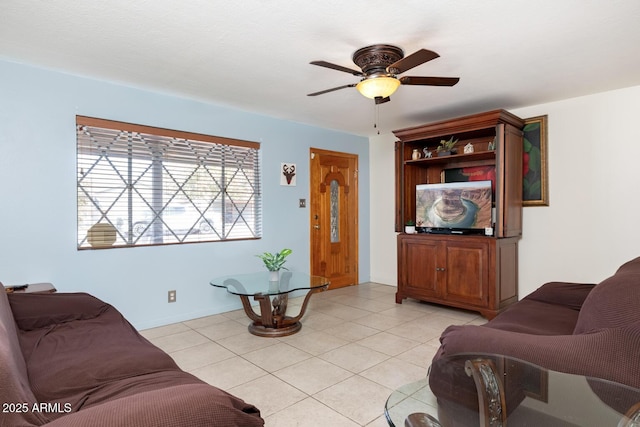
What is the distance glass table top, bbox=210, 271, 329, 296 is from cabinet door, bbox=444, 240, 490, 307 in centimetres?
150

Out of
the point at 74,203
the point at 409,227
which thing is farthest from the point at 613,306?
the point at 74,203

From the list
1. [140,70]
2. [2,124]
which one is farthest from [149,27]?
[2,124]

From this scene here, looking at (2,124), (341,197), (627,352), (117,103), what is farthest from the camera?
(341,197)

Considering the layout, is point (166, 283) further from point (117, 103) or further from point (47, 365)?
point (47, 365)

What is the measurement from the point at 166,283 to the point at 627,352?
3.52 metres

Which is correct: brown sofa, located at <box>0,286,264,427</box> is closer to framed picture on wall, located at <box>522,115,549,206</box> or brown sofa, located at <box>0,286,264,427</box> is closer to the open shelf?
the open shelf

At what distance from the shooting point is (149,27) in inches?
88.0

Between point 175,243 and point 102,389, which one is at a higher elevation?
point 175,243

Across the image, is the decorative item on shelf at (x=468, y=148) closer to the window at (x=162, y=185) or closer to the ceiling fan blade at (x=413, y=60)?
the ceiling fan blade at (x=413, y=60)

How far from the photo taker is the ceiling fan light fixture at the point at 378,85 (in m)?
2.40

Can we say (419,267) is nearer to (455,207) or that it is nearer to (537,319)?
(455,207)

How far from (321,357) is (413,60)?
2235mm

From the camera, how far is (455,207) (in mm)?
4051

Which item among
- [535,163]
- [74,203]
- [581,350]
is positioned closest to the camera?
[581,350]
